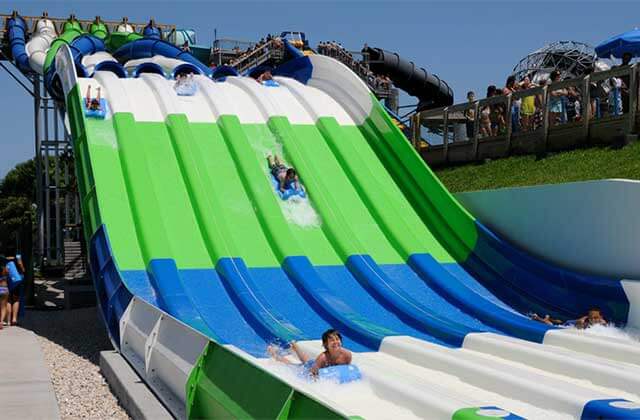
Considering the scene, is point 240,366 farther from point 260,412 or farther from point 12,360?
point 12,360

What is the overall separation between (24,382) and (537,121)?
6.94 metres

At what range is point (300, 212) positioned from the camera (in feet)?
30.9

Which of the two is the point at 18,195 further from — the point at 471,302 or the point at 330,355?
the point at 330,355

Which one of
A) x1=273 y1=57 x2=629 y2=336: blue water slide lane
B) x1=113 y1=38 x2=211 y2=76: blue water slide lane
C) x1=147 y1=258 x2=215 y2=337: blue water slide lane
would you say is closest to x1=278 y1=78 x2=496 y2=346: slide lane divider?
x1=273 y1=57 x2=629 y2=336: blue water slide lane

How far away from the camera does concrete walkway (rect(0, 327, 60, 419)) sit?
5.47m

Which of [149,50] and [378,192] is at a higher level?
[149,50]

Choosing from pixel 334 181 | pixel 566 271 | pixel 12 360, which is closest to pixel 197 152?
pixel 334 181

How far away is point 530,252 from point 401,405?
3.86 metres

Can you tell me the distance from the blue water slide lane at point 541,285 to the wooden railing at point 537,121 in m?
1.89

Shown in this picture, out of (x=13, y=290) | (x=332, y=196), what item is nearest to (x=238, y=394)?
(x=332, y=196)

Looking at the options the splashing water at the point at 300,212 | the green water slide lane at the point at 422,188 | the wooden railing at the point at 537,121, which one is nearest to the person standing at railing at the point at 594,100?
the wooden railing at the point at 537,121

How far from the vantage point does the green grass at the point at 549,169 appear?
28.5 ft

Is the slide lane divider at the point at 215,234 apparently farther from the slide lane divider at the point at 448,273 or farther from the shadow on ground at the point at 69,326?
the slide lane divider at the point at 448,273

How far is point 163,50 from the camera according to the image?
49.0ft
